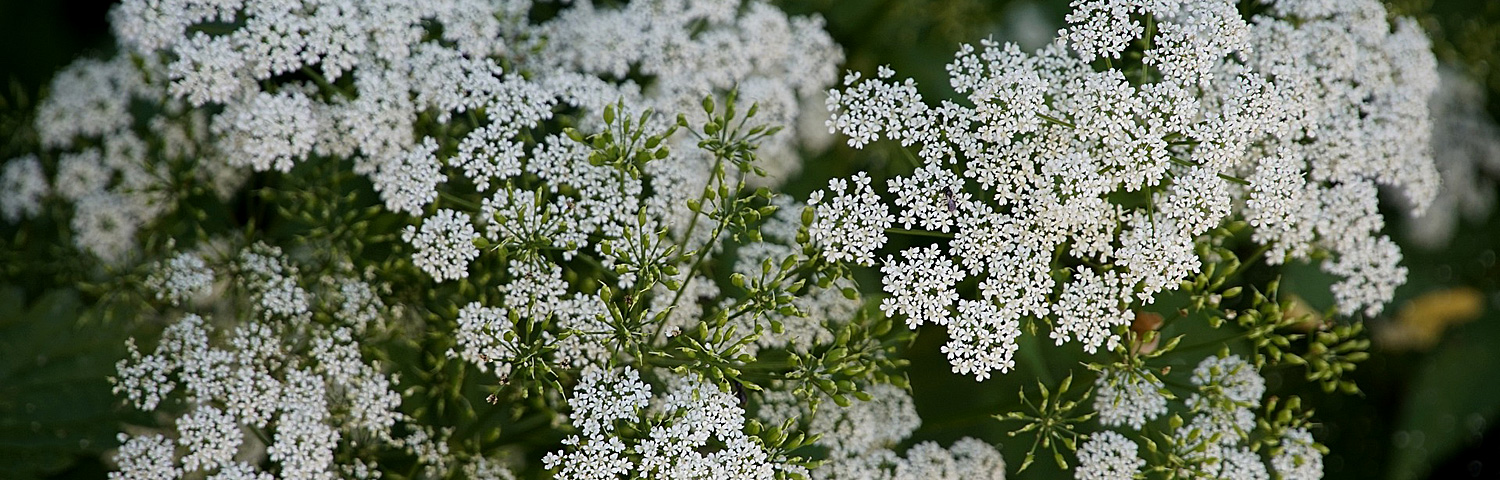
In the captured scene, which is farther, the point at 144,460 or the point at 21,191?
the point at 21,191

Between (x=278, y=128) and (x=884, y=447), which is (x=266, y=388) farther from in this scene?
(x=884, y=447)

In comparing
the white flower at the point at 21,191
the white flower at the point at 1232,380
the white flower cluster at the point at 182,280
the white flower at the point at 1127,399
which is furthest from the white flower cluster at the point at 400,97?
the white flower at the point at 1232,380

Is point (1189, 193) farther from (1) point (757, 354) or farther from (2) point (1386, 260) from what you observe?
(1) point (757, 354)

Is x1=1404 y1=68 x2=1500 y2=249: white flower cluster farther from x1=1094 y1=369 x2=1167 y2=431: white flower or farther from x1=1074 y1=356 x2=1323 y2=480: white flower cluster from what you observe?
x1=1094 y1=369 x2=1167 y2=431: white flower

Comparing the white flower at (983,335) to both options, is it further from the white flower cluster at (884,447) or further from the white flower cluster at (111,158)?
the white flower cluster at (111,158)

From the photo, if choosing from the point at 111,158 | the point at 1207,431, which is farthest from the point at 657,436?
the point at 111,158
